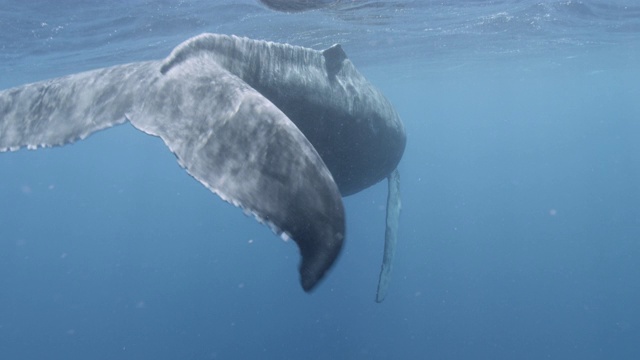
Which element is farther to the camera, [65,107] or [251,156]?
[65,107]

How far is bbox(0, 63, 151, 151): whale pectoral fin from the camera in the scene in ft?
12.4

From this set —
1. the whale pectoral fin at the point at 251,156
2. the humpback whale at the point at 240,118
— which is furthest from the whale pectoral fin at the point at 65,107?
the whale pectoral fin at the point at 251,156

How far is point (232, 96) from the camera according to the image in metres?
3.11

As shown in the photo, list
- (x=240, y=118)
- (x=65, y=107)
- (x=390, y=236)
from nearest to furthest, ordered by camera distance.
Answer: (x=240, y=118) → (x=65, y=107) → (x=390, y=236)

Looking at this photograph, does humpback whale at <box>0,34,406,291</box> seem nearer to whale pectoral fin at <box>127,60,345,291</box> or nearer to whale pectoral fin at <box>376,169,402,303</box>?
whale pectoral fin at <box>127,60,345,291</box>

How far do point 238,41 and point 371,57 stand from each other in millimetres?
28477

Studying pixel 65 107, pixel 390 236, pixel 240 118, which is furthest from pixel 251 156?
pixel 390 236

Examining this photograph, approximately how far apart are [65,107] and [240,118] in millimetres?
2048

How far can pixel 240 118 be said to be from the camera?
9.62 feet

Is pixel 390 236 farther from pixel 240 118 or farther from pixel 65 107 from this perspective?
pixel 240 118

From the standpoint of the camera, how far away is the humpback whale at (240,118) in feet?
8.14

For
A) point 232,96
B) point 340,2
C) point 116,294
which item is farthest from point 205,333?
point 232,96

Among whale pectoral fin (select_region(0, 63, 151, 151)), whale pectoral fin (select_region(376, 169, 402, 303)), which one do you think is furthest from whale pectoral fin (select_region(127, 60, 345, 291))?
whale pectoral fin (select_region(376, 169, 402, 303))

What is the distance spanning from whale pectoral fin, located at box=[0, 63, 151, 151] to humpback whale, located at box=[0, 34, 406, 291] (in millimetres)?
11
